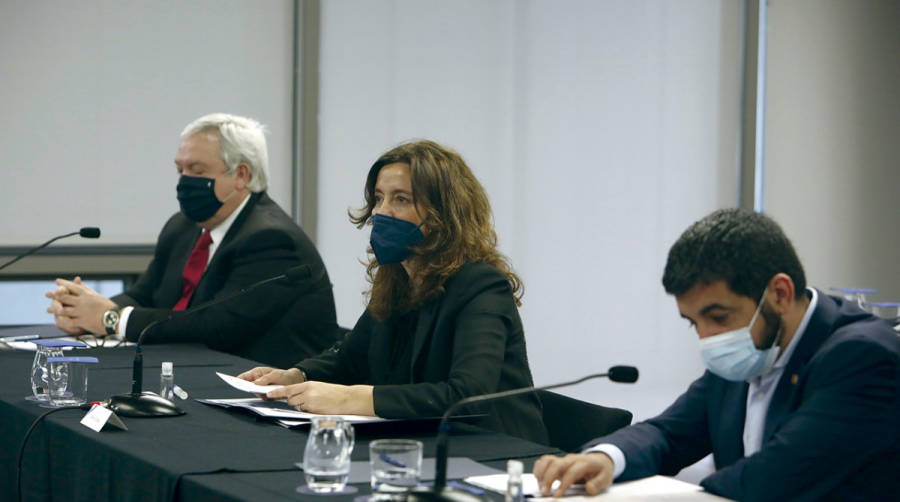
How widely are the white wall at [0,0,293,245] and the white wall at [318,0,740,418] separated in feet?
1.43

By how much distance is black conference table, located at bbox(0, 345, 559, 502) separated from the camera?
5.73 ft

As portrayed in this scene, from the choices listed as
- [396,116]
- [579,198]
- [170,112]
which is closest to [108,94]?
[170,112]

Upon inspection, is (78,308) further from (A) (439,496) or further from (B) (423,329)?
(A) (439,496)

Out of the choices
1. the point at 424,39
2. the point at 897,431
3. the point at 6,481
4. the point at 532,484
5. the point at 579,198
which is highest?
the point at 424,39

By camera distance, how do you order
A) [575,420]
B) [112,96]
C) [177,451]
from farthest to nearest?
[112,96] < [575,420] < [177,451]

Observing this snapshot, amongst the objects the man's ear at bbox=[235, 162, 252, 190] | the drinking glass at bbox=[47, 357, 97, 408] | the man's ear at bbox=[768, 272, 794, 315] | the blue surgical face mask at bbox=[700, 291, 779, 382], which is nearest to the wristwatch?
the man's ear at bbox=[235, 162, 252, 190]

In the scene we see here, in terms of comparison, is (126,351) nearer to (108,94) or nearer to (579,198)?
(108,94)

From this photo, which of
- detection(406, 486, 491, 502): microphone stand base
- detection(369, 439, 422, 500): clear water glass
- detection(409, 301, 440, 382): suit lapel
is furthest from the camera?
detection(409, 301, 440, 382): suit lapel

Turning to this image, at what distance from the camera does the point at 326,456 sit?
5.44 feet

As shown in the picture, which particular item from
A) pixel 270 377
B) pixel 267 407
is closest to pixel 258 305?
pixel 270 377

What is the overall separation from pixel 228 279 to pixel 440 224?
1270 mm

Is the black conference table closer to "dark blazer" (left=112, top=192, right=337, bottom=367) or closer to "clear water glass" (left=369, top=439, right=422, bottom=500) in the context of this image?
"clear water glass" (left=369, top=439, right=422, bottom=500)

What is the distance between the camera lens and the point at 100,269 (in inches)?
188

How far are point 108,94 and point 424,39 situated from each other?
1.54m
